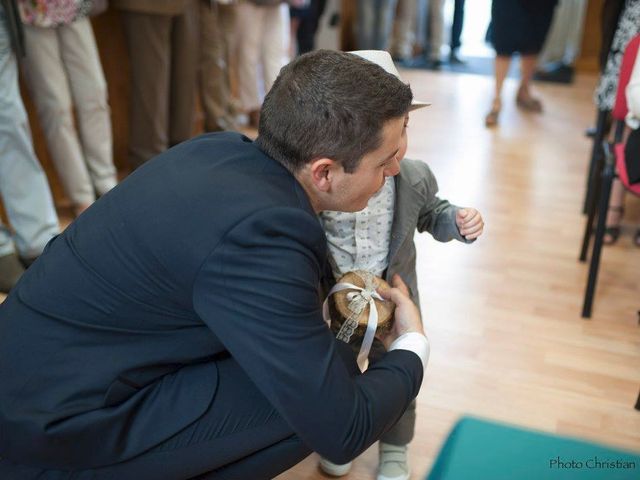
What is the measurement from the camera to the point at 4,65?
2230 millimetres

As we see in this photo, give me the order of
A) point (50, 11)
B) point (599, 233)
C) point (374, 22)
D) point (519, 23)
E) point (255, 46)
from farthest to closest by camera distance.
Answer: point (374, 22)
point (519, 23)
point (255, 46)
point (50, 11)
point (599, 233)

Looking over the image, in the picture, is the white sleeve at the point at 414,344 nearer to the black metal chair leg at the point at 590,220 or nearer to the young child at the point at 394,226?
the young child at the point at 394,226

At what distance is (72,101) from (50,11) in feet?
1.26

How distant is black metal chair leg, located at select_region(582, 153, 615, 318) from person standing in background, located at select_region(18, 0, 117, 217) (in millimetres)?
1780

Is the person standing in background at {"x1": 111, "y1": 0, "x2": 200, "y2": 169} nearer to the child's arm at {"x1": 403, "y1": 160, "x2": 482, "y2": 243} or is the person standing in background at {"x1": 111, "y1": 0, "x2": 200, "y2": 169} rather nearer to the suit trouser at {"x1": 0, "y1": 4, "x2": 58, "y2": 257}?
the suit trouser at {"x1": 0, "y1": 4, "x2": 58, "y2": 257}

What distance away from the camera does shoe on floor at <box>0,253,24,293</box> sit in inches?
90.5

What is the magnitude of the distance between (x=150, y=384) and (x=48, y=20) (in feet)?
5.48

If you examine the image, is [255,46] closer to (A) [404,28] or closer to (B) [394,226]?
(A) [404,28]

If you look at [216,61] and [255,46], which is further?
[255,46]

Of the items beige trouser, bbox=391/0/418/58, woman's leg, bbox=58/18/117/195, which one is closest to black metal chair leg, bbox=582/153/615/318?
woman's leg, bbox=58/18/117/195

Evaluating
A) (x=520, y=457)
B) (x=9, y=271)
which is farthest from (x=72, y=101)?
(x=520, y=457)

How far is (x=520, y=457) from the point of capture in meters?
0.97

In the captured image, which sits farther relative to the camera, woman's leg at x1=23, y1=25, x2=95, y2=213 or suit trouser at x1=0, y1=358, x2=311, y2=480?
woman's leg at x1=23, y1=25, x2=95, y2=213

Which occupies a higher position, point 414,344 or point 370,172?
point 370,172
